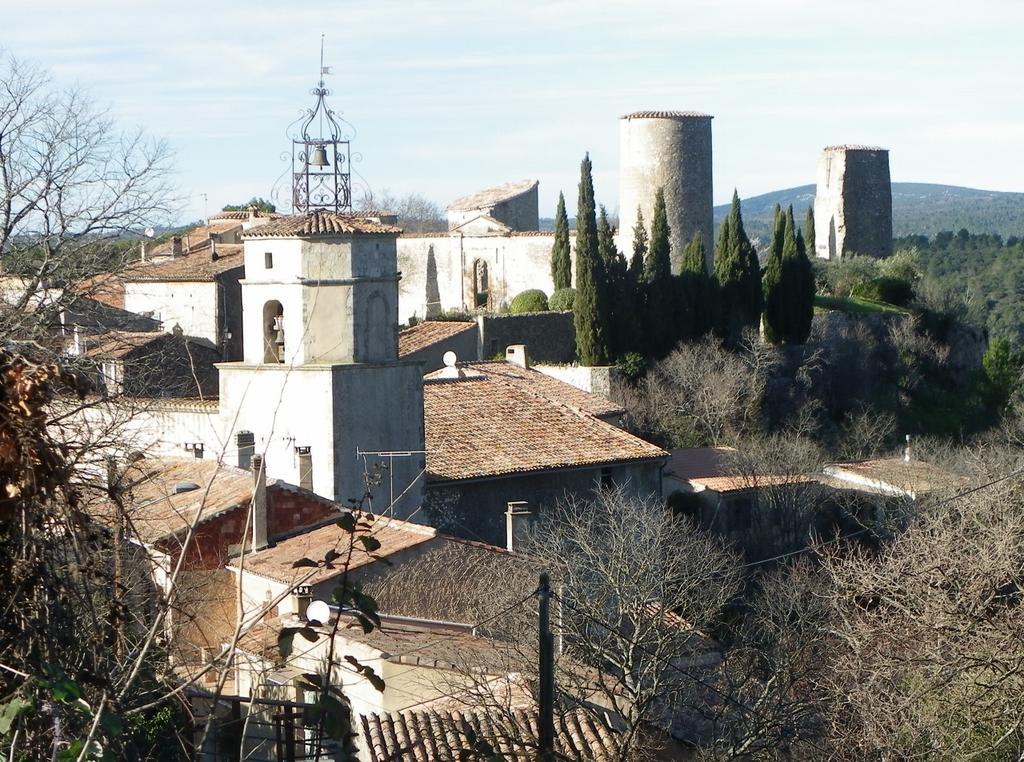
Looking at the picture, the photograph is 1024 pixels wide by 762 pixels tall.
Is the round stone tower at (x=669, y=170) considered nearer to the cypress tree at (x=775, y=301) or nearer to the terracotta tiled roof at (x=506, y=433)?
the cypress tree at (x=775, y=301)

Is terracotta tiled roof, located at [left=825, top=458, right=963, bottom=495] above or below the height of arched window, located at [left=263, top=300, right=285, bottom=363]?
below

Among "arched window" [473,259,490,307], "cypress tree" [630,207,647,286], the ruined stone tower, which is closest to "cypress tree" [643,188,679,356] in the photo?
"cypress tree" [630,207,647,286]

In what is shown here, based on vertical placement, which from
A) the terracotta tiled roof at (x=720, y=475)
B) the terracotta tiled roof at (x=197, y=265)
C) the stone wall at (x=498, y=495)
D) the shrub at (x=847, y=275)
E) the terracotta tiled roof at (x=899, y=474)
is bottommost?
the terracotta tiled roof at (x=899, y=474)

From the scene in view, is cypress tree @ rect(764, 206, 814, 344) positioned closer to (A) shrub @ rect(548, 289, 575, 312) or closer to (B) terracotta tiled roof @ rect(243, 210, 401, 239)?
(A) shrub @ rect(548, 289, 575, 312)

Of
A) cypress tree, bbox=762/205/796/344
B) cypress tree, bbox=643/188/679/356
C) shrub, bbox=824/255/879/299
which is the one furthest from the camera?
shrub, bbox=824/255/879/299

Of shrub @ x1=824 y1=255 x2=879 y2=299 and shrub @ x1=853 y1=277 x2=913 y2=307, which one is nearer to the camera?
shrub @ x1=853 y1=277 x2=913 y2=307

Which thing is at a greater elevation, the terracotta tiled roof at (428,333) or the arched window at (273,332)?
the arched window at (273,332)

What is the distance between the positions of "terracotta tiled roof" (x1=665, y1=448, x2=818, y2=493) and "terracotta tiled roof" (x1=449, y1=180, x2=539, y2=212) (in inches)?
777

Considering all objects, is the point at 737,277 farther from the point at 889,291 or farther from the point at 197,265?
the point at 197,265

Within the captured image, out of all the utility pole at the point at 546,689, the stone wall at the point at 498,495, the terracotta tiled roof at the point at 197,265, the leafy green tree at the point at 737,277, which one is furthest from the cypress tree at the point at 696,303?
the utility pole at the point at 546,689

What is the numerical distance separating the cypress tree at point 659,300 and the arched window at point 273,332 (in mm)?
16932

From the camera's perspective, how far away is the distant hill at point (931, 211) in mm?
141000

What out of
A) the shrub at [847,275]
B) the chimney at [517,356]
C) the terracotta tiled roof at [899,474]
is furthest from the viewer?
the shrub at [847,275]

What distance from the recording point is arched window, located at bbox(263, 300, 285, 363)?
19391 millimetres
